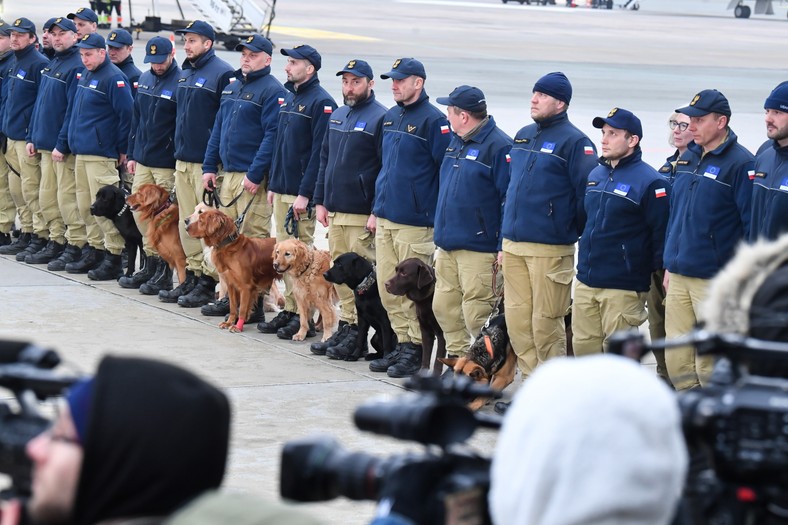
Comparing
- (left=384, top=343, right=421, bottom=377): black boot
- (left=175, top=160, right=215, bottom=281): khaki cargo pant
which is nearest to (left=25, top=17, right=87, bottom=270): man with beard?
(left=175, top=160, right=215, bottom=281): khaki cargo pant

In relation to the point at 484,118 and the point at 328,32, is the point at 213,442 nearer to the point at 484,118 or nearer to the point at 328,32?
the point at 484,118

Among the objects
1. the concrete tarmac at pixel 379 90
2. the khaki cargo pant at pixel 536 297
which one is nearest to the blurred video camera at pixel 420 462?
the concrete tarmac at pixel 379 90

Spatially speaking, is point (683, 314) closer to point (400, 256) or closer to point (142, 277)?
point (400, 256)

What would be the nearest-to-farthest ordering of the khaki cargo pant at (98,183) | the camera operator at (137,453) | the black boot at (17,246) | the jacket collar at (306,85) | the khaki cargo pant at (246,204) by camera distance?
1. the camera operator at (137,453)
2. the jacket collar at (306,85)
3. the khaki cargo pant at (246,204)
4. the khaki cargo pant at (98,183)
5. the black boot at (17,246)

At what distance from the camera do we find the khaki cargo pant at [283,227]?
1130 centimetres

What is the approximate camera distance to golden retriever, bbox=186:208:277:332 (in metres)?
11.3

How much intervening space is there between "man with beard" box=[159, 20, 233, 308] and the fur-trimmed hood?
9.16 metres

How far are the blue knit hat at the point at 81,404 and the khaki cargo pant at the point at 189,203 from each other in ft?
32.0

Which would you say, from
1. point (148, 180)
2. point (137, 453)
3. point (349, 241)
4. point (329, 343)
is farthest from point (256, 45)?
point (137, 453)

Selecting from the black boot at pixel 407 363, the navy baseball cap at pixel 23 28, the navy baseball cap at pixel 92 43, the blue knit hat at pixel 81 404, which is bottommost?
the black boot at pixel 407 363

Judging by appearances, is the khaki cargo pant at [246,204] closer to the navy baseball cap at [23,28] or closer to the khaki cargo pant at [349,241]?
the khaki cargo pant at [349,241]

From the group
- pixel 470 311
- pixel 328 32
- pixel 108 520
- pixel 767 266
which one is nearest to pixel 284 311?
pixel 470 311

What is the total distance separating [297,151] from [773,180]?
4530 mm

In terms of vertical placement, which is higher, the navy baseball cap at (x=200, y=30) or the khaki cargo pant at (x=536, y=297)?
the navy baseball cap at (x=200, y=30)
